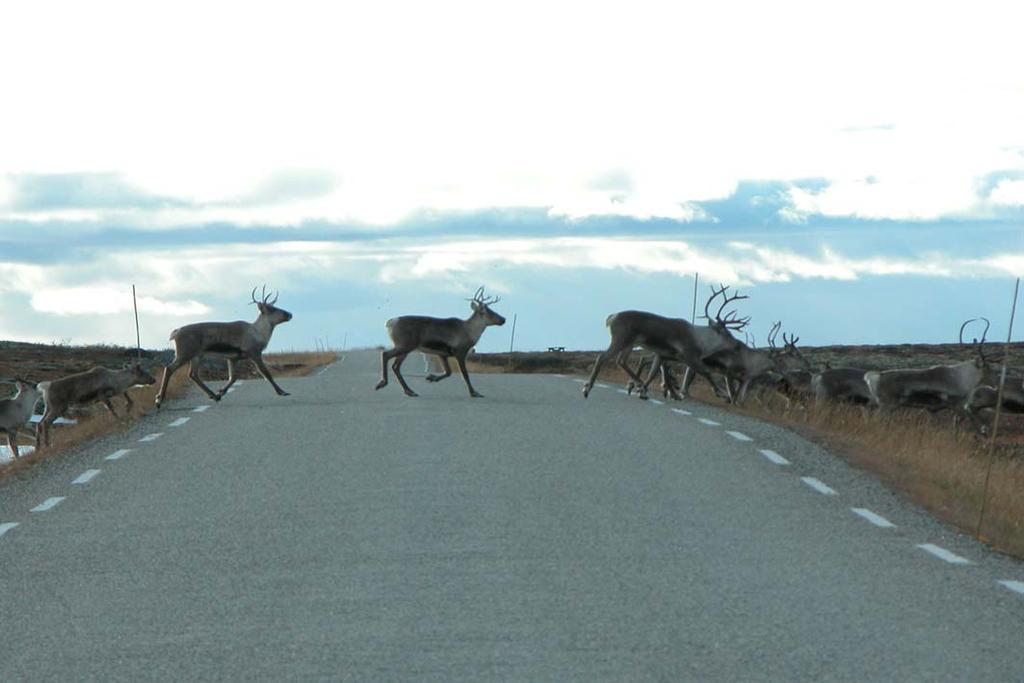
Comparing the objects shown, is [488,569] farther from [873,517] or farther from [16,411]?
[16,411]

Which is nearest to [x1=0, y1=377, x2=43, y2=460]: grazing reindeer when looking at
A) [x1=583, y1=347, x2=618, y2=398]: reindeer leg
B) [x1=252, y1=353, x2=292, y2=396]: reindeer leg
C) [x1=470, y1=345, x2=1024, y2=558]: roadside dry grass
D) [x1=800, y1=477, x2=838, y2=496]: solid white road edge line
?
[x1=252, y1=353, x2=292, y2=396]: reindeer leg

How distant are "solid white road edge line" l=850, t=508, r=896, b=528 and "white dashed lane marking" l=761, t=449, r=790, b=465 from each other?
3.12m

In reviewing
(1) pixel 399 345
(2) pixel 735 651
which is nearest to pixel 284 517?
(2) pixel 735 651

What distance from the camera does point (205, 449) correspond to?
59.2ft

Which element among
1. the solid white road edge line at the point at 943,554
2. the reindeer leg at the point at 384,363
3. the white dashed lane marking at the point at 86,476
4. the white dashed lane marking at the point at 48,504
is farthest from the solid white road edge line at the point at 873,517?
the reindeer leg at the point at 384,363

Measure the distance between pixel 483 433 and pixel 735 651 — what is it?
11.0m

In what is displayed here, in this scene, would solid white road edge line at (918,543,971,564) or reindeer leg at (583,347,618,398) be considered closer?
solid white road edge line at (918,543,971,564)

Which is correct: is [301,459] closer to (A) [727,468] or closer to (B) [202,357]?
(A) [727,468]

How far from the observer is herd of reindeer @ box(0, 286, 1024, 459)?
25.8m

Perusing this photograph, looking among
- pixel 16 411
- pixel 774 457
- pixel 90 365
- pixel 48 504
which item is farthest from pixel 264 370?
pixel 90 365

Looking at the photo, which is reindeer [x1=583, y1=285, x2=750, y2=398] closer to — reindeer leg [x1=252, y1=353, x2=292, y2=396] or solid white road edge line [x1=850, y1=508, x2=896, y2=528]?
reindeer leg [x1=252, y1=353, x2=292, y2=396]

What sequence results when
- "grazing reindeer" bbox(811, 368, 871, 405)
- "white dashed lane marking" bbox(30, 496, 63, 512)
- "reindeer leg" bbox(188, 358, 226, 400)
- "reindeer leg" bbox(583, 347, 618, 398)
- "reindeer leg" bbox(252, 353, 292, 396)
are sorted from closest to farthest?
"white dashed lane marking" bbox(30, 496, 63, 512) → "reindeer leg" bbox(188, 358, 226, 400) → "reindeer leg" bbox(583, 347, 618, 398) → "reindeer leg" bbox(252, 353, 292, 396) → "grazing reindeer" bbox(811, 368, 871, 405)

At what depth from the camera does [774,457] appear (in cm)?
1677

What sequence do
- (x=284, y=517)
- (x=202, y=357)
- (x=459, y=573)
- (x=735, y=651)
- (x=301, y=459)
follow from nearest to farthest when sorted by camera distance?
(x=735, y=651) < (x=459, y=573) < (x=284, y=517) < (x=301, y=459) < (x=202, y=357)
